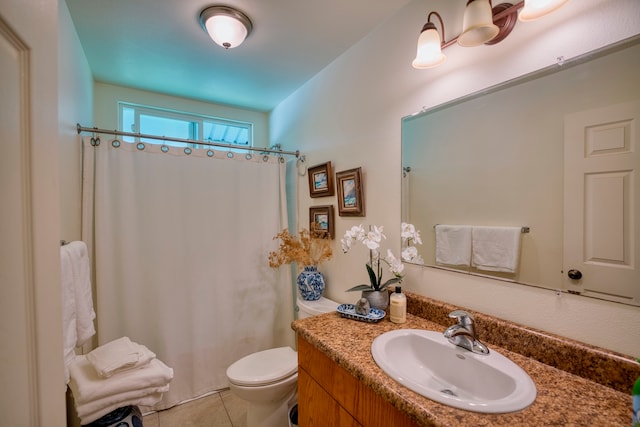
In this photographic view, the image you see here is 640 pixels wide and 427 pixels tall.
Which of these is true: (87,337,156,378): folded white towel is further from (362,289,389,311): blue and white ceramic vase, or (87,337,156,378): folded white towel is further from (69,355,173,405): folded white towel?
(362,289,389,311): blue and white ceramic vase

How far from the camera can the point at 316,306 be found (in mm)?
1810

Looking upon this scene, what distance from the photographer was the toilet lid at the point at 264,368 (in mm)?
1483

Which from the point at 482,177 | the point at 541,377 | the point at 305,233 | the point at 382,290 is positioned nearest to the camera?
the point at 541,377

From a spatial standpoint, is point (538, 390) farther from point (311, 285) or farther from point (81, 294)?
point (81, 294)

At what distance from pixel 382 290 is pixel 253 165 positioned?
1.48 m

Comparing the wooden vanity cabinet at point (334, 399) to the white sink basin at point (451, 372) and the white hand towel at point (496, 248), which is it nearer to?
the white sink basin at point (451, 372)

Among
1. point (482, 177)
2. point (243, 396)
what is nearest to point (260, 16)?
point (482, 177)

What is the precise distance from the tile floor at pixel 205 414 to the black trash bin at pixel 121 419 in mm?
615

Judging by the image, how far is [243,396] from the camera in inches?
59.0

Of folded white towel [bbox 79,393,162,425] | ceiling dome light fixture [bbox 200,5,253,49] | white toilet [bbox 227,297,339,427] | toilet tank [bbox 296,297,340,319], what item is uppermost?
ceiling dome light fixture [bbox 200,5,253,49]

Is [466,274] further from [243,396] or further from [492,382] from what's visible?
[243,396]

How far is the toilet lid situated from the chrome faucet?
0.94m

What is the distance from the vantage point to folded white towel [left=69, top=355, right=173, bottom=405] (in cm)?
114

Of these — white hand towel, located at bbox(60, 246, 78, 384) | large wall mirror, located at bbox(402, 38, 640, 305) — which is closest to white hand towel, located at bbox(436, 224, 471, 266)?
large wall mirror, located at bbox(402, 38, 640, 305)
